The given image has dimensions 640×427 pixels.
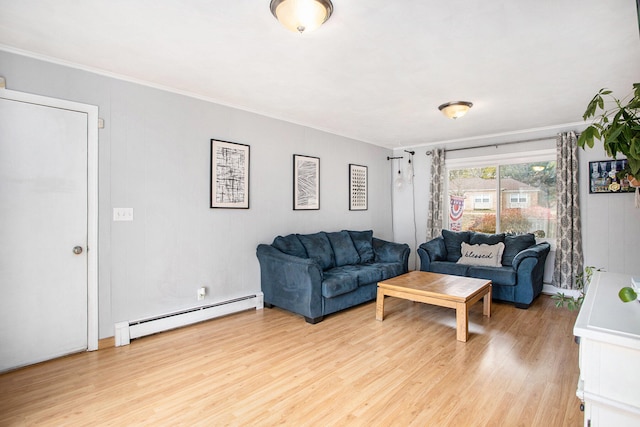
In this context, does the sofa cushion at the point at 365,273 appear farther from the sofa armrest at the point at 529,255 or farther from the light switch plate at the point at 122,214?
the light switch plate at the point at 122,214

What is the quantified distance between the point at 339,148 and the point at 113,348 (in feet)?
13.0

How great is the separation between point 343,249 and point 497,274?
80.5 inches

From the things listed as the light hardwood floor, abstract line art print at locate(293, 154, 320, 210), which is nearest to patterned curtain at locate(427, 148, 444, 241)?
abstract line art print at locate(293, 154, 320, 210)

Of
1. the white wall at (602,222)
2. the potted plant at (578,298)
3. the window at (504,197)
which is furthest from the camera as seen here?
the window at (504,197)

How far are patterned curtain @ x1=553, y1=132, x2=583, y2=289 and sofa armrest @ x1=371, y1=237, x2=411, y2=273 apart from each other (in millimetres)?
2138

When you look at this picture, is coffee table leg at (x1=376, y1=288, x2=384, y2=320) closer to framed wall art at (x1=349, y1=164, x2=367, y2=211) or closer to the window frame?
framed wall art at (x1=349, y1=164, x2=367, y2=211)

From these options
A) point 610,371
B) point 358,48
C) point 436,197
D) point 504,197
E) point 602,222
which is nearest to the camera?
point 610,371

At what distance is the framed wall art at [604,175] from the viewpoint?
4.27 metres

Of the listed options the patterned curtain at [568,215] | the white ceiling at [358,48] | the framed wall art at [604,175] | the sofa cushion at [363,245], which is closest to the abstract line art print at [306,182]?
the sofa cushion at [363,245]

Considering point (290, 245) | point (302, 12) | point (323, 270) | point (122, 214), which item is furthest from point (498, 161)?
point (122, 214)

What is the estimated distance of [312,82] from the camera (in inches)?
124

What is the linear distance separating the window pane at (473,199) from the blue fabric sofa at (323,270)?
162 centimetres

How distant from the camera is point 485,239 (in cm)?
490

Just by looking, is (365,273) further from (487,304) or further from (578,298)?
(578,298)
